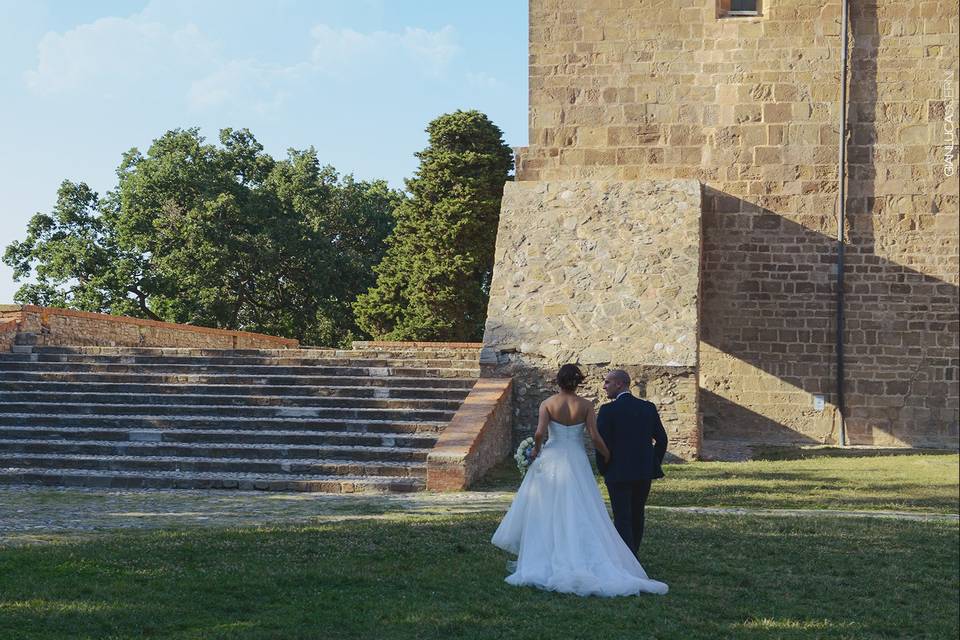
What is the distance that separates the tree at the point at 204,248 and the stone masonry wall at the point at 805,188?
17.7m

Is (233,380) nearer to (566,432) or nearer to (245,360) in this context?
(245,360)

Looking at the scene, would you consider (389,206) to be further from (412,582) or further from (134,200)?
(412,582)

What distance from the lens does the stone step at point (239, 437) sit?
41.3ft

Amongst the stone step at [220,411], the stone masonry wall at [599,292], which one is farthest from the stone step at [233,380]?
the stone step at [220,411]

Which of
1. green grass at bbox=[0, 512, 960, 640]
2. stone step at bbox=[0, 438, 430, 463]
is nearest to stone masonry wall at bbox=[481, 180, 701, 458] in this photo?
stone step at bbox=[0, 438, 430, 463]

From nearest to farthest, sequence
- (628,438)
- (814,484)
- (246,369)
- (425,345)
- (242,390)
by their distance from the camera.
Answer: (628,438) → (814,484) → (242,390) → (246,369) → (425,345)

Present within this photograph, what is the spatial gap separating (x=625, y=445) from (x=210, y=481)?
563cm

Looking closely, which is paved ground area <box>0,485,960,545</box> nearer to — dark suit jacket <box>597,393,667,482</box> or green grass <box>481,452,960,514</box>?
green grass <box>481,452,960,514</box>

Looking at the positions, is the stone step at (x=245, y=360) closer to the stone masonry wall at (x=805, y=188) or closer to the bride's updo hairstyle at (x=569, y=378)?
the stone masonry wall at (x=805, y=188)

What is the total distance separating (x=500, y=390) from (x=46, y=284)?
2318cm

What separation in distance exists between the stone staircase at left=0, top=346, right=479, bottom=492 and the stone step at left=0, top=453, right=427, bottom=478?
0.01 meters

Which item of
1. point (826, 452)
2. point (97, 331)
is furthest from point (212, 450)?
point (826, 452)

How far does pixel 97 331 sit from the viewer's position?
18750 mm

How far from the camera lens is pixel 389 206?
38375mm
